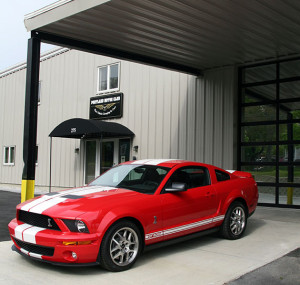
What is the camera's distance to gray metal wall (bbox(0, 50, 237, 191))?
1237cm

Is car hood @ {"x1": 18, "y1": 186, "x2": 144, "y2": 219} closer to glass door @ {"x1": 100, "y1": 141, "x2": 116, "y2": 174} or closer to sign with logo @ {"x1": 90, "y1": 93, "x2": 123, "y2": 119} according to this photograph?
sign with logo @ {"x1": 90, "y1": 93, "x2": 123, "y2": 119}

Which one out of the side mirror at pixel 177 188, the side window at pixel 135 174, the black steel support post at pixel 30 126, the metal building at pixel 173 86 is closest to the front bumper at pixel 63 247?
the side mirror at pixel 177 188

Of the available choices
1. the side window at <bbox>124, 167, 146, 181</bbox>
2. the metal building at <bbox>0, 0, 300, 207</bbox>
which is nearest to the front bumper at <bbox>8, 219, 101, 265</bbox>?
the side window at <bbox>124, 167, 146, 181</bbox>

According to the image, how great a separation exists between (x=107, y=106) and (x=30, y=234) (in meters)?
11.4

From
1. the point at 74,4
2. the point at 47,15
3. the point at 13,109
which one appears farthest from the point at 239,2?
the point at 13,109

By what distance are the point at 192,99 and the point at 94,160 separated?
5.56 m

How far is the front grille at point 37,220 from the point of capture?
490cm

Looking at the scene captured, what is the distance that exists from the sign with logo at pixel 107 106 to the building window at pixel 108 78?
364 mm

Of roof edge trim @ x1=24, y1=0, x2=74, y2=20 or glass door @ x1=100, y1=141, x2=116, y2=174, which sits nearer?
roof edge trim @ x1=24, y1=0, x2=74, y2=20

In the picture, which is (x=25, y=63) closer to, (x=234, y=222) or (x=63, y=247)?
(x=234, y=222)

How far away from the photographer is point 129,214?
16.7 feet

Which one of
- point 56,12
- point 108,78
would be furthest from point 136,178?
point 108,78

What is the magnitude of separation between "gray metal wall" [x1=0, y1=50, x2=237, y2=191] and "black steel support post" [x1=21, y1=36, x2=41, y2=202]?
238 inches

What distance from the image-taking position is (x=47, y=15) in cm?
845
